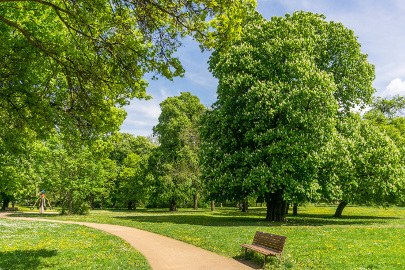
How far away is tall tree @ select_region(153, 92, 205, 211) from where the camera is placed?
3975 cm

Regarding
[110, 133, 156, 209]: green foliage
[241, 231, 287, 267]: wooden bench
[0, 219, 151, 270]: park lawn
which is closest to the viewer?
[0, 219, 151, 270]: park lawn

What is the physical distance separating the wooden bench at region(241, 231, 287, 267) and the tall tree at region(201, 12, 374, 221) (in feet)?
27.9

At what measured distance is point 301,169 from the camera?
20.7 metres

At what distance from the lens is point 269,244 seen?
34.1 ft

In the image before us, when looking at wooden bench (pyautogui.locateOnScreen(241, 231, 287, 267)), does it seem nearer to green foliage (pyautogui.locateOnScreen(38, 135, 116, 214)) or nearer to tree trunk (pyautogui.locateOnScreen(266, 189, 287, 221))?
tree trunk (pyautogui.locateOnScreen(266, 189, 287, 221))

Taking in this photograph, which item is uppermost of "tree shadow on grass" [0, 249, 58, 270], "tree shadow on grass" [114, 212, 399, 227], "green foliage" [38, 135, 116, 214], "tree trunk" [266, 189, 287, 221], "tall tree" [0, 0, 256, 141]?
"tall tree" [0, 0, 256, 141]

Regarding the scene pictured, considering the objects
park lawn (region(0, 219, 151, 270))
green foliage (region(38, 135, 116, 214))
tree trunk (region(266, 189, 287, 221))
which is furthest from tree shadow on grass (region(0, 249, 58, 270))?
green foliage (region(38, 135, 116, 214))

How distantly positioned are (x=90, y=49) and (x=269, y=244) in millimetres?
9757

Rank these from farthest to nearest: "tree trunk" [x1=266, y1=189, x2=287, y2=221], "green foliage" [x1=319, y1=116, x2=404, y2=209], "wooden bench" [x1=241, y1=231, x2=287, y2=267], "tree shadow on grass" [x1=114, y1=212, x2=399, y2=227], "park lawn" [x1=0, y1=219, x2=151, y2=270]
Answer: "tree trunk" [x1=266, y1=189, x2=287, y2=221], "green foliage" [x1=319, y1=116, x2=404, y2=209], "tree shadow on grass" [x1=114, y1=212, x2=399, y2=227], "wooden bench" [x1=241, y1=231, x2=287, y2=267], "park lawn" [x1=0, y1=219, x2=151, y2=270]

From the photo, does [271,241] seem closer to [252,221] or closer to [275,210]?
[252,221]

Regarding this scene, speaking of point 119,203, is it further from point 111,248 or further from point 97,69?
point 97,69

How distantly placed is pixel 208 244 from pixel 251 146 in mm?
10756

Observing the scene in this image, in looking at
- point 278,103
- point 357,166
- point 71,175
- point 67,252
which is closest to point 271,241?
point 67,252

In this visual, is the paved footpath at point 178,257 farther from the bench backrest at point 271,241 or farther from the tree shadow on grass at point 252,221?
the tree shadow on grass at point 252,221
